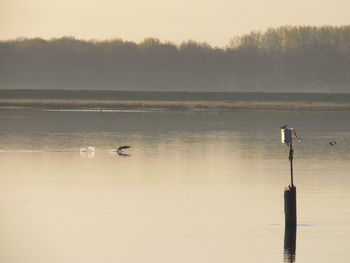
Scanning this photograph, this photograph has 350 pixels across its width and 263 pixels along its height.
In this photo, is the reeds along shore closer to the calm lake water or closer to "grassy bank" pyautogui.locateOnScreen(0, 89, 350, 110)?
"grassy bank" pyautogui.locateOnScreen(0, 89, 350, 110)

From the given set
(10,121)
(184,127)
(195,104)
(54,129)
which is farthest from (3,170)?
(195,104)

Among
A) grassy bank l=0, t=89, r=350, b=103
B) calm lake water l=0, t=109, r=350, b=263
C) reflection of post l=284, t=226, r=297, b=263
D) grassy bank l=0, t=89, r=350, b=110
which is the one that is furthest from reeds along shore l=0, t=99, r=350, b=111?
reflection of post l=284, t=226, r=297, b=263

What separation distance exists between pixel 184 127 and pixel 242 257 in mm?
56027

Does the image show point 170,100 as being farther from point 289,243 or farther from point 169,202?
point 289,243

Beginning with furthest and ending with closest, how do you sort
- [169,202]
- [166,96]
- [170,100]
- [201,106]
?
[166,96], [170,100], [201,106], [169,202]

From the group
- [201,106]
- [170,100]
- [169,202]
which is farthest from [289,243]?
[170,100]

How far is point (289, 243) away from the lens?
26.6 metres

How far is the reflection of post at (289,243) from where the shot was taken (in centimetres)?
2509

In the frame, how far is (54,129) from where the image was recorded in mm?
75375

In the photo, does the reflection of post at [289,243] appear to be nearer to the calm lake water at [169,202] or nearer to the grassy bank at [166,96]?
the calm lake water at [169,202]

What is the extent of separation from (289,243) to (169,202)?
24.2ft

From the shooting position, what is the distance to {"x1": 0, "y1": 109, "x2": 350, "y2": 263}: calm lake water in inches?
1015

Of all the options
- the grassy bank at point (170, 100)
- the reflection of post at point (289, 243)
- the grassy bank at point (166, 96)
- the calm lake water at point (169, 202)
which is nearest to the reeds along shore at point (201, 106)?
the grassy bank at point (170, 100)

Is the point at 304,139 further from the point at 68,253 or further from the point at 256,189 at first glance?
the point at 68,253
